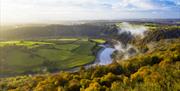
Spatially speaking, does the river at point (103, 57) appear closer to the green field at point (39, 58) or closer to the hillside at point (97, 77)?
the green field at point (39, 58)

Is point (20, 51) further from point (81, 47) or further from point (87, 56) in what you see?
point (81, 47)

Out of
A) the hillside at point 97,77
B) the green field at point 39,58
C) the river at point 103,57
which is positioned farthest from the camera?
the river at point 103,57

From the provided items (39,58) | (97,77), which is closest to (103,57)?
(39,58)

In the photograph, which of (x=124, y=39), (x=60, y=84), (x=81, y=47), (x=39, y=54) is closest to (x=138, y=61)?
(x=60, y=84)

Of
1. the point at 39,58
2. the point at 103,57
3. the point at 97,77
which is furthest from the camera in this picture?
the point at 103,57

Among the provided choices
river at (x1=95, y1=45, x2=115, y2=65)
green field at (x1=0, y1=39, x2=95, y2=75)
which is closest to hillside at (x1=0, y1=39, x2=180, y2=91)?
green field at (x1=0, y1=39, x2=95, y2=75)

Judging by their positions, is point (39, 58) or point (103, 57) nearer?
point (39, 58)

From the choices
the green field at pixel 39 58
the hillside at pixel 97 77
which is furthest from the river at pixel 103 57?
the hillside at pixel 97 77

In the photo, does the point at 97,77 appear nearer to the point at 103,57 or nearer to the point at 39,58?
the point at 39,58

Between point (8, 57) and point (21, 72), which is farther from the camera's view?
point (8, 57)
